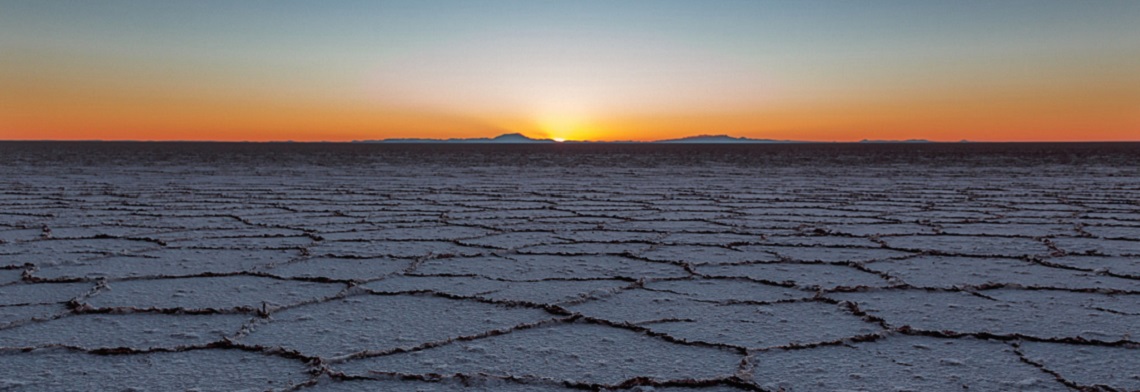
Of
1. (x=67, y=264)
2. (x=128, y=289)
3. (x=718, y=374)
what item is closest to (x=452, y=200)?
(x=67, y=264)

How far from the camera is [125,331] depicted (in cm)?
153

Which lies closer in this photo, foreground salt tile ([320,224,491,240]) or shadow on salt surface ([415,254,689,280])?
shadow on salt surface ([415,254,689,280])

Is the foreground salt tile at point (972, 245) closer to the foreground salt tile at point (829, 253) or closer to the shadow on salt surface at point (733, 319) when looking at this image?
the foreground salt tile at point (829, 253)

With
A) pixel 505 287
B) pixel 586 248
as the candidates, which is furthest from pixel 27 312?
pixel 586 248

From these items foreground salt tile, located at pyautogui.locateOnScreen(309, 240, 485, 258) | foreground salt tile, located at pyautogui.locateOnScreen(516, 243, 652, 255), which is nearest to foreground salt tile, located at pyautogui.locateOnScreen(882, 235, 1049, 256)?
foreground salt tile, located at pyautogui.locateOnScreen(516, 243, 652, 255)

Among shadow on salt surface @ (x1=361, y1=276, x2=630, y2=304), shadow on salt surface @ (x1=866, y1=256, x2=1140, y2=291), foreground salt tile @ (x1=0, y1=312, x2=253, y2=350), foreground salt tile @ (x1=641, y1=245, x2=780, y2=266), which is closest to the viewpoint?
foreground salt tile @ (x1=0, y1=312, x2=253, y2=350)

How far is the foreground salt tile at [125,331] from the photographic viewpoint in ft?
4.75

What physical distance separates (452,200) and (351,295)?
293cm

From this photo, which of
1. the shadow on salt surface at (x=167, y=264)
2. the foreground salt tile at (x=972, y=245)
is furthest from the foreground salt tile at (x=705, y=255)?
the shadow on salt surface at (x=167, y=264)

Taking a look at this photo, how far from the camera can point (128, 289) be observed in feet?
6.28

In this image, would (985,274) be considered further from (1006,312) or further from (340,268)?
(340,268)

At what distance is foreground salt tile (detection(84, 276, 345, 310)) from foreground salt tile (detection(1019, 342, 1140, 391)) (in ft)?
4.42

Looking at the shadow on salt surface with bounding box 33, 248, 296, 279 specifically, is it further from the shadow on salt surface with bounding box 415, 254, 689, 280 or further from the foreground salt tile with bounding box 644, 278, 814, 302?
the foreground salt tile with bounding box 644, 278, 814, 302

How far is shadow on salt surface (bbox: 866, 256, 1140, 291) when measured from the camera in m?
2.00
